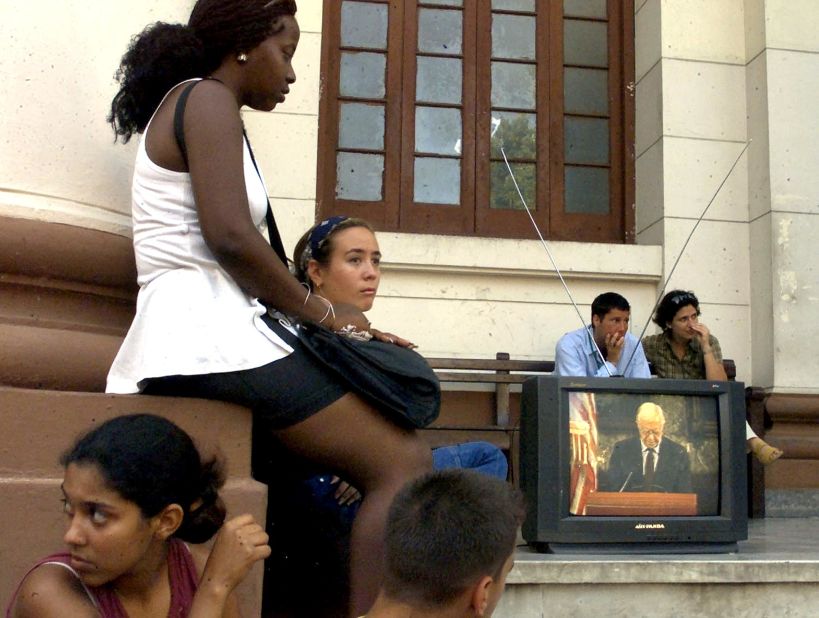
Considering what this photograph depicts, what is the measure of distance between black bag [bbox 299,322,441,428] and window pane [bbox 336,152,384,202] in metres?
4.53

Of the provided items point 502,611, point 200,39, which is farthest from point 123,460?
point 502,611

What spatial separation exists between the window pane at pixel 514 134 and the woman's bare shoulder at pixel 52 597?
5.70 meters

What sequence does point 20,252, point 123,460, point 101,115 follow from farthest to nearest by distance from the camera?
point 101,115, point 20,252, point 123,460

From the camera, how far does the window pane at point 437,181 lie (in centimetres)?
730

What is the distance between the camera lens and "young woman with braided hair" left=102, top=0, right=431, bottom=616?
8.66ft

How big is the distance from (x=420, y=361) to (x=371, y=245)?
66cm

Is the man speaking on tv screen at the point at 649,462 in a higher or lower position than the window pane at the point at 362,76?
lower

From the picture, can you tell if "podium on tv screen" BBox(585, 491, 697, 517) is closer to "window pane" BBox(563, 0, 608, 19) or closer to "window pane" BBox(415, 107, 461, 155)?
"window pane" BBox(415, 107, 461, 155)

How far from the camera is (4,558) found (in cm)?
251

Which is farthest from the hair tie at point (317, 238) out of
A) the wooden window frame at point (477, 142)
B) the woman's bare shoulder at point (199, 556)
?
the wooden window frame at point (477, 142)

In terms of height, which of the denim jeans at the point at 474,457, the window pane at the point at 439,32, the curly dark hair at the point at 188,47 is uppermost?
the window pane at the point at 439,32

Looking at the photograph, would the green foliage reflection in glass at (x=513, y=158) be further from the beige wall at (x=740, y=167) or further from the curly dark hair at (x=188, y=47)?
the curly dark hair at (x=188, y=47)

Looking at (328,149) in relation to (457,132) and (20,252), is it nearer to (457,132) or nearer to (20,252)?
(457,132)

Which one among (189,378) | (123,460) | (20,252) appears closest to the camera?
(123,460)
